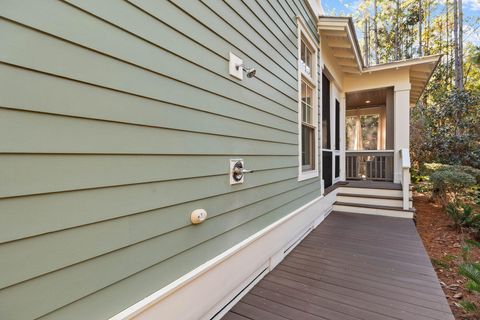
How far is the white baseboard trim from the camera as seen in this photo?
140 cm

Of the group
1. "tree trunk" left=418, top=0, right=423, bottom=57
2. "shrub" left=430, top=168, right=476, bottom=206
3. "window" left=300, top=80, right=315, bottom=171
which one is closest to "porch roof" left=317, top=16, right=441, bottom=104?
"window" left=300, top=80, right=315, bottom=171

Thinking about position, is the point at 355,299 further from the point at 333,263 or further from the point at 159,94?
the point at 159,94

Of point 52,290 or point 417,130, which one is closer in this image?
point 52,290

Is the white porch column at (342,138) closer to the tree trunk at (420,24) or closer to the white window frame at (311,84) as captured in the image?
the white window frame at (311,84)

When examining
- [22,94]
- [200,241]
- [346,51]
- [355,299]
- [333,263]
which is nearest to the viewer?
[22,94]

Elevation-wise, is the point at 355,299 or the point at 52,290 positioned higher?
the point at 52,290

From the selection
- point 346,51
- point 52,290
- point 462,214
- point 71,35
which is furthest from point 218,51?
point 462,214

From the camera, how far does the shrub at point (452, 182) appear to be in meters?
5.32


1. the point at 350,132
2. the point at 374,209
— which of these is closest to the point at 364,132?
the point at 350,132

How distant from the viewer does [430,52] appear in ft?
44.8

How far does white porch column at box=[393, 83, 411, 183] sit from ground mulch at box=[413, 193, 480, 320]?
4.54ft

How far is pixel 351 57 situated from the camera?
17.8ft

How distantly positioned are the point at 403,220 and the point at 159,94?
4.97 metres

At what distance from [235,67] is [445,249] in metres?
4.34
